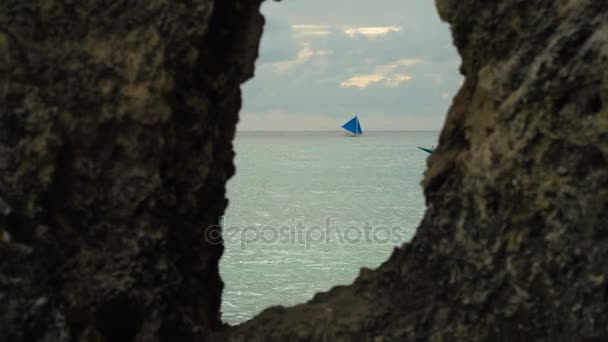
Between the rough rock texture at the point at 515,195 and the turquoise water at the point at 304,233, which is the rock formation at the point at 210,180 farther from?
the turquoise water at the point at 304,233

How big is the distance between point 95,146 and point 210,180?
1287mm

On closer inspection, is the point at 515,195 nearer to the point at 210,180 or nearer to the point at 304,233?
the point at 210,180

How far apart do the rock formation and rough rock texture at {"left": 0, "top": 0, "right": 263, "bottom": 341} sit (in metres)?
0.01

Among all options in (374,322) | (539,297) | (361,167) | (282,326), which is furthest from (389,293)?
(361,167)

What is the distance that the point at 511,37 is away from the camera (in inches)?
250

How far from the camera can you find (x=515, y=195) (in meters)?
6.23

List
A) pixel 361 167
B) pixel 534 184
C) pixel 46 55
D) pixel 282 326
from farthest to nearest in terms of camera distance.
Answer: pixel 361 167 < pixel 282 326 < pixel 46 55 < pixel 534 184

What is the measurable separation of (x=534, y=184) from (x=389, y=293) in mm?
1836

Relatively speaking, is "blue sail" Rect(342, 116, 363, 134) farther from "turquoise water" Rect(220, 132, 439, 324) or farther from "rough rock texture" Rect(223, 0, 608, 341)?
"rough rock texture" Rect(223, 0, 608, 341)

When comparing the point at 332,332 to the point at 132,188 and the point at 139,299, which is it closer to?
the point at 139,299

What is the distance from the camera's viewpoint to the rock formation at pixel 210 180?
5.98 m

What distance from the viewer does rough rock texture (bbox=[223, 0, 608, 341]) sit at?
5.88 meters

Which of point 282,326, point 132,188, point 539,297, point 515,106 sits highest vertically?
point 515,106

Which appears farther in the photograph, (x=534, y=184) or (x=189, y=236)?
(x=189, y=236)
